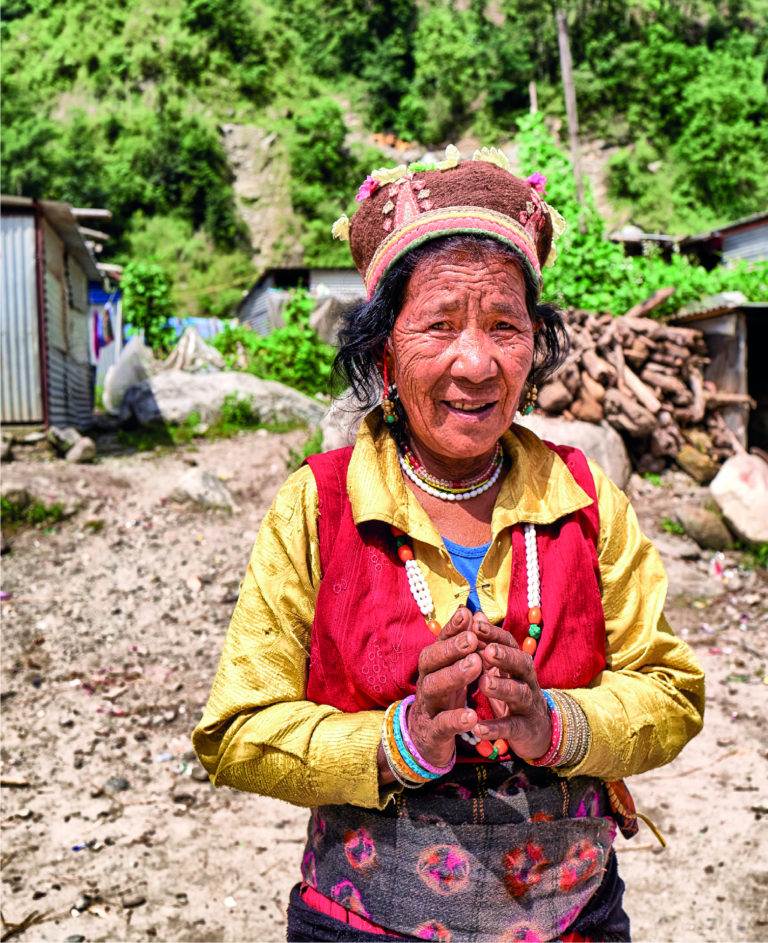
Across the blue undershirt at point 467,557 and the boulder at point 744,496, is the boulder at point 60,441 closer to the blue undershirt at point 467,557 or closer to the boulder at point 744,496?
the boulder at point 744,496

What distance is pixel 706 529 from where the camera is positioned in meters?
7.47

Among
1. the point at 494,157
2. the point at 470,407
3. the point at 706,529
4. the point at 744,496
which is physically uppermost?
the point at 494,157

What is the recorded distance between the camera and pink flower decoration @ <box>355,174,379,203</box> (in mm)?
1697

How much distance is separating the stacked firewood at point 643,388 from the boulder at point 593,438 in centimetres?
20

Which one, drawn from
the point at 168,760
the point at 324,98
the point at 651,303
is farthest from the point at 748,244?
the point at 324,98

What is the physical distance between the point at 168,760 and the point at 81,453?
573 cm

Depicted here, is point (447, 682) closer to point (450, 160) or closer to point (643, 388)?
point (450, 160)

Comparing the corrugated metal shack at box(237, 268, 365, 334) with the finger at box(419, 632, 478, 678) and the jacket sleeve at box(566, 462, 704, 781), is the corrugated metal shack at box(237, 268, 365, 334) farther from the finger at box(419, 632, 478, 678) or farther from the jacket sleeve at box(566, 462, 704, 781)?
the finger at box(419, 632, 478, 678)

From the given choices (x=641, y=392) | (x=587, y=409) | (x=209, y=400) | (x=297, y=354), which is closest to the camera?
(x=587, y=409)

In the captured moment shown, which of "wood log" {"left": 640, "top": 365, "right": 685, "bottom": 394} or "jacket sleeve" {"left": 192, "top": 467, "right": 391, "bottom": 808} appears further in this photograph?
"wood log" {"left": 640, "top": 365, "right": 685, "bottom": 394}

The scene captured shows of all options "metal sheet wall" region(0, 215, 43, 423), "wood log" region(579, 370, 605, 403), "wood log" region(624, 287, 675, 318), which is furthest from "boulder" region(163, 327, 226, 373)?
"wood log" region(579, 370, 605, 403)

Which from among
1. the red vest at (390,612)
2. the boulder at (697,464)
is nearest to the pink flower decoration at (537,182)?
the red vest at (390,612)

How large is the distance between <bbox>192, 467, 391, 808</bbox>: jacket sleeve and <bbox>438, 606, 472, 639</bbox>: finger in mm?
275

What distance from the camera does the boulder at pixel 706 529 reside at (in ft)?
24.5
